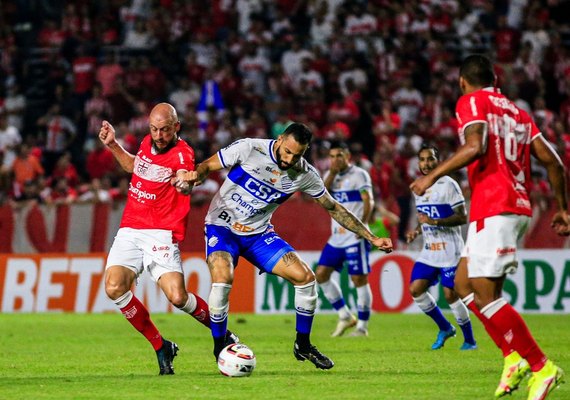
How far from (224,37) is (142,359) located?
56.5 ft

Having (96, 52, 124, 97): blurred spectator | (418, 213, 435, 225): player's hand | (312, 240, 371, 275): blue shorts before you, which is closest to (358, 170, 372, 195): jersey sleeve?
(312, 240, 371, 275): blue shorts

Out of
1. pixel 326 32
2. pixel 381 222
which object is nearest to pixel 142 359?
pixel 381 222

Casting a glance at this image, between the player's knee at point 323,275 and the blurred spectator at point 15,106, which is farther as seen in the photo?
the blurred spectator at point 15,106

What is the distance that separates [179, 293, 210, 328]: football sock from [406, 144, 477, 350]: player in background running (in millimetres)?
3997

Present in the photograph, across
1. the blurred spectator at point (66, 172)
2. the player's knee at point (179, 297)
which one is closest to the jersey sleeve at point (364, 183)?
the player's knee at point (179, 297)

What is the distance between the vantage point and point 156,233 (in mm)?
10898

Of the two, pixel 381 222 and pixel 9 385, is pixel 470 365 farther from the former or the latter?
pixel 381 222

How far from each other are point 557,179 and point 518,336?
126cm

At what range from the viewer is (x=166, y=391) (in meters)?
9.07

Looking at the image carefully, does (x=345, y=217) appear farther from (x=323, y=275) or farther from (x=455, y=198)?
(x=323, y=275)

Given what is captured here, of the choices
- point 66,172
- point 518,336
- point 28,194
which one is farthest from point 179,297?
point 66,172

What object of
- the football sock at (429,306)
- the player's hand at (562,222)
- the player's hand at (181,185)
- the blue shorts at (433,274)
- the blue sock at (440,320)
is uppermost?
the player's hand at (562,222)

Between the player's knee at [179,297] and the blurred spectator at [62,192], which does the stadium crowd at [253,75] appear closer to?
the blurred spectator at [62,192]

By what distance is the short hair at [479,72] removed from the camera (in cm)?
849
